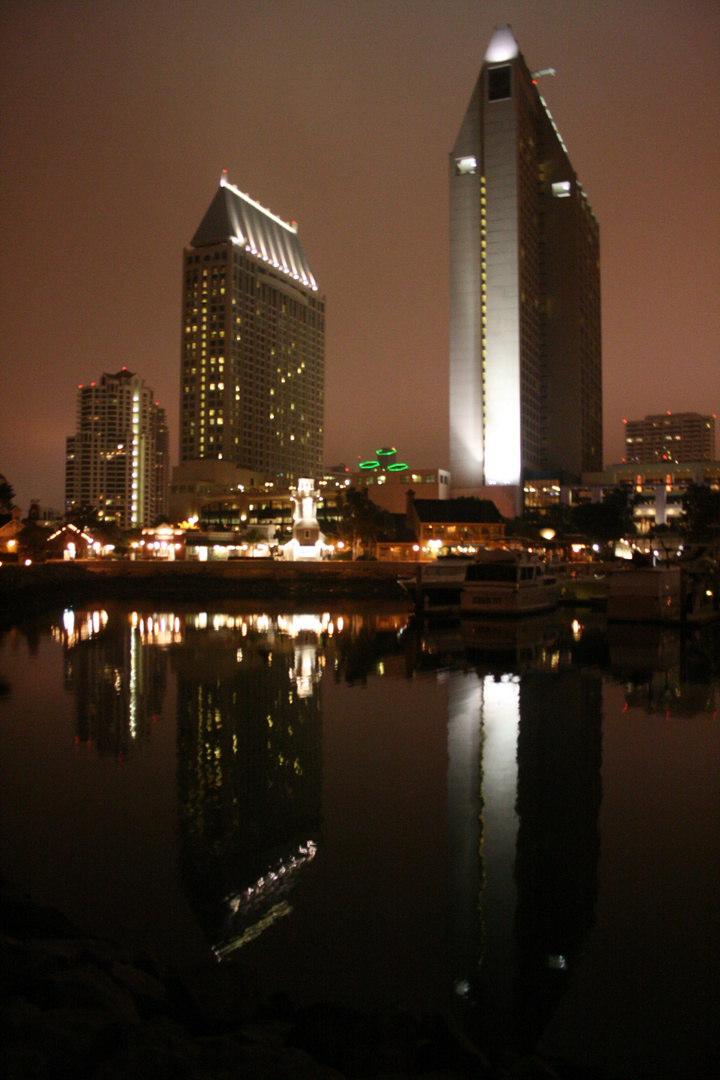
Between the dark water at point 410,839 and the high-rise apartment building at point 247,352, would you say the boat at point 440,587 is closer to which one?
the dark water at point 410,839

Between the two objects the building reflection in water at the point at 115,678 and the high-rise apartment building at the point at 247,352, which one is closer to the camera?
the building reflection in water at the point at 115,678

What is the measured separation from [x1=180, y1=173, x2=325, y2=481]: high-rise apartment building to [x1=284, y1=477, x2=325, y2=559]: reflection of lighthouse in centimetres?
7515

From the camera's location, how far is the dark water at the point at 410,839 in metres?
6.24

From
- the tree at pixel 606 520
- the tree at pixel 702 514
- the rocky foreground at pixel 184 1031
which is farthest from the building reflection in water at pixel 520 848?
the tree at pixel 606 520

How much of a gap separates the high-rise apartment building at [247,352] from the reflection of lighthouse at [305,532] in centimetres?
7515

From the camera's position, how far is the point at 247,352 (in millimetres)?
168500

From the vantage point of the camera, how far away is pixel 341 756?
42.8ft

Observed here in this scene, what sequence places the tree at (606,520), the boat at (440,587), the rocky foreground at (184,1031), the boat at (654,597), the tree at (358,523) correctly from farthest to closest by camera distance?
the tree at (606,520)
the tree at (358,523)
the boat at (440,587)
the boat at (654,597)
the rocky foreground at (184,1031)

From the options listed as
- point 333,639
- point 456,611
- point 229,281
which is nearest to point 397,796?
point 333,639

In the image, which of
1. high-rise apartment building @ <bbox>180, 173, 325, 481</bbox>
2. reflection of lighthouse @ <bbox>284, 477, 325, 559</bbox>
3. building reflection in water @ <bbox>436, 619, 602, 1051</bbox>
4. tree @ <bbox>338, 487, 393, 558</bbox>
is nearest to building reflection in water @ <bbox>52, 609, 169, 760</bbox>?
building reflection in water @ <bbox>436, 619, 602, 1051</bbox>

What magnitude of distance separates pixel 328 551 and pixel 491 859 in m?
63.4

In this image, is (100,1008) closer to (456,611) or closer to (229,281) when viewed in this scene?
(456,611)

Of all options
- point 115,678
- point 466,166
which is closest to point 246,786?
point 115,678

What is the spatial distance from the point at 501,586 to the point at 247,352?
14279cm
